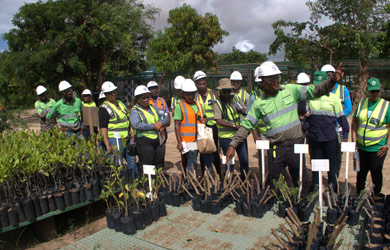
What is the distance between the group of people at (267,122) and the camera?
3383 millimetres

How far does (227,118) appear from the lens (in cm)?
471

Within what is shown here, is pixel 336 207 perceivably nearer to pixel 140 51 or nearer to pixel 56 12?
pixel 56 12

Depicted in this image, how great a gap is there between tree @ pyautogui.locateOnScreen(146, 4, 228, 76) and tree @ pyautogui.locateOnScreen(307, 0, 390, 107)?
13.7 ft

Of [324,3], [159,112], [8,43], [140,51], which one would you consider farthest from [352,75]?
[8,43]

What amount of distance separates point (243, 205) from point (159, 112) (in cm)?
192

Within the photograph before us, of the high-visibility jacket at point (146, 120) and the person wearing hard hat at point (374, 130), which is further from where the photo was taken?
the high-visibility jacket at point (146, 120)

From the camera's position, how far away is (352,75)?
13719 millimetres

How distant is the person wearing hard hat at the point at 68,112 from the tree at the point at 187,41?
8503mm

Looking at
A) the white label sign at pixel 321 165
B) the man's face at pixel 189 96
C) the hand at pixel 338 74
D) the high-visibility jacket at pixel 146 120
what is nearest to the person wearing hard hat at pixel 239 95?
the man's face at pixel 189 96

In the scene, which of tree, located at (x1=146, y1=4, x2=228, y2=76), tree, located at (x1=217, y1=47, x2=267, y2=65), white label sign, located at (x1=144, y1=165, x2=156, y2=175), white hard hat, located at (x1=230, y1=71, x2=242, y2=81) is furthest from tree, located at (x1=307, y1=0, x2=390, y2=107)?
tree, located at (x1=217, y1=47, x2=267, y2=65)

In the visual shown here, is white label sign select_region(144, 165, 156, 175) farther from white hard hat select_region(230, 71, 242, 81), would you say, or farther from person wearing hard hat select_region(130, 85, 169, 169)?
white hard hat select_region(230, 71, 242, 81)

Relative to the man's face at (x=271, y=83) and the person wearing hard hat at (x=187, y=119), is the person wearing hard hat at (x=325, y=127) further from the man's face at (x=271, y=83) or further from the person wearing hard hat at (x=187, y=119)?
the person wearing hard hat at (x=187, y=119)

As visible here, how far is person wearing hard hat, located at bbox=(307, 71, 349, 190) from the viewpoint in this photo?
4082mm

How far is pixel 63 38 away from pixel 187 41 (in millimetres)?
5160
